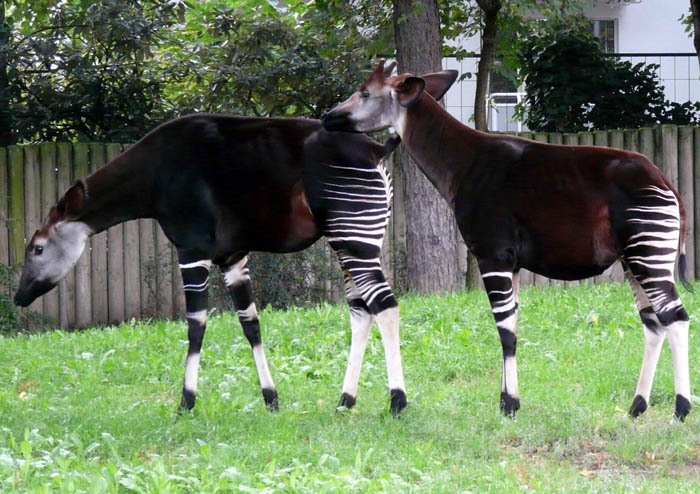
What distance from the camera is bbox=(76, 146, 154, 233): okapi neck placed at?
6.67 metres

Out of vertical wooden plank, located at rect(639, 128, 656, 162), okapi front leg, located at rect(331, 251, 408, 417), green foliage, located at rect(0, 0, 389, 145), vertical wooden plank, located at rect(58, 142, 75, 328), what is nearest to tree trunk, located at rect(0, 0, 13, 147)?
green foliage, located at rect(0, 0, 389, 145)

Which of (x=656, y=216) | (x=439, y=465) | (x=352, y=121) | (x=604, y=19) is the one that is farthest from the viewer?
(x=604, y=19)

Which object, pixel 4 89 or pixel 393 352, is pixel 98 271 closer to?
pixel 4 89

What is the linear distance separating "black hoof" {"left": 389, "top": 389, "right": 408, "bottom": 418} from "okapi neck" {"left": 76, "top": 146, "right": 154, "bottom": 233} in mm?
1881

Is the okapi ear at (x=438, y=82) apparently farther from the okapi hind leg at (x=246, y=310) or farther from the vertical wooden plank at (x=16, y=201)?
the vertical wooden plank at (x=16, y=201)

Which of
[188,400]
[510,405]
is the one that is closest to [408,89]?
[510,405]

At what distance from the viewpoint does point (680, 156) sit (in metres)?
12.3

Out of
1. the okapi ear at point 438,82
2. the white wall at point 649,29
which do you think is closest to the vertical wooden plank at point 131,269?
the okapi ear at point 438,82

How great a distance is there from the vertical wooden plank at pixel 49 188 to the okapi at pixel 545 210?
5681 mm

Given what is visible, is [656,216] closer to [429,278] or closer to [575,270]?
[575,270]

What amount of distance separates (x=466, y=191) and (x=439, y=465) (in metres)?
1.77

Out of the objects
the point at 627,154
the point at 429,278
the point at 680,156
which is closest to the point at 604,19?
the point at 680,156

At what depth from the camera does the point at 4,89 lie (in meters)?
12.0

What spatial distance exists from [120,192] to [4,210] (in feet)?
16.3
